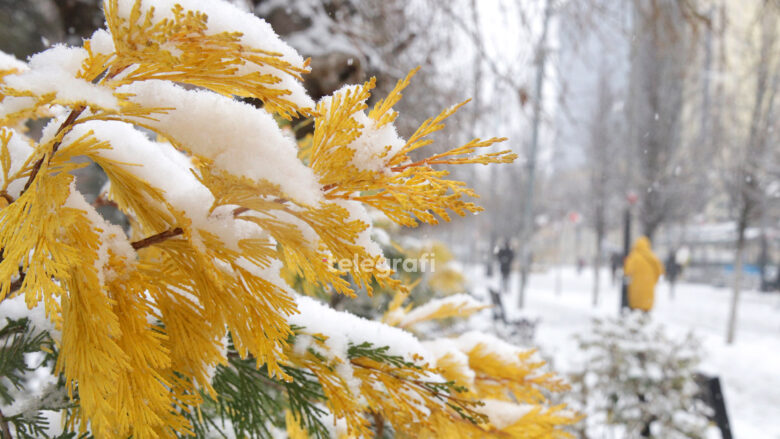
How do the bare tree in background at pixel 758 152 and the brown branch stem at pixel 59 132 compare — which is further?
the bare tree in background at pixel 758 152

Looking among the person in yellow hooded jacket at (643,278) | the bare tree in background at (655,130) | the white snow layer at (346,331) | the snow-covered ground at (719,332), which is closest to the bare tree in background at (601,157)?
the bare tree in background at (655,130)

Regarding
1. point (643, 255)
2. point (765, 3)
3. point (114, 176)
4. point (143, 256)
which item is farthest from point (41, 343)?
point (643, 255)

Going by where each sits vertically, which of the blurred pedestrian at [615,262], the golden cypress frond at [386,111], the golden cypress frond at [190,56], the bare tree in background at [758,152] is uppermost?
the bare tree in background at [758,152]

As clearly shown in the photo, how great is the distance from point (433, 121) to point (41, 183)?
0.40 metres

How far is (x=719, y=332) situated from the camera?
10.7 m

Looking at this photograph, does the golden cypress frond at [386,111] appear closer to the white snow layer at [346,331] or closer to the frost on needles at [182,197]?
the frost on needles at [182,197]

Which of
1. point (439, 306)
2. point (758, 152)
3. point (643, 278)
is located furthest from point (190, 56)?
point (758, 152)

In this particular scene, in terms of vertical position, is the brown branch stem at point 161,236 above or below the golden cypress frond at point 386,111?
below

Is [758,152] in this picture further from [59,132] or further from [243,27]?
[59,132]

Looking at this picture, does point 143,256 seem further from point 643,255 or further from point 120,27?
point 643,255

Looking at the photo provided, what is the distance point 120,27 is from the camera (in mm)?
438

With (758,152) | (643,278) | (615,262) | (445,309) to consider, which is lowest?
(615,262)

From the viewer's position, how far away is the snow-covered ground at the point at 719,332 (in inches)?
227

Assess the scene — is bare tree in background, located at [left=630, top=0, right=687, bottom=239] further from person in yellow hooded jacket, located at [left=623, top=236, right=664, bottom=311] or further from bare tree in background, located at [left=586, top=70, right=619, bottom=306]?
person in yellow hooded jacket, located at [left=623, top=236, right=664, bottom=311]
